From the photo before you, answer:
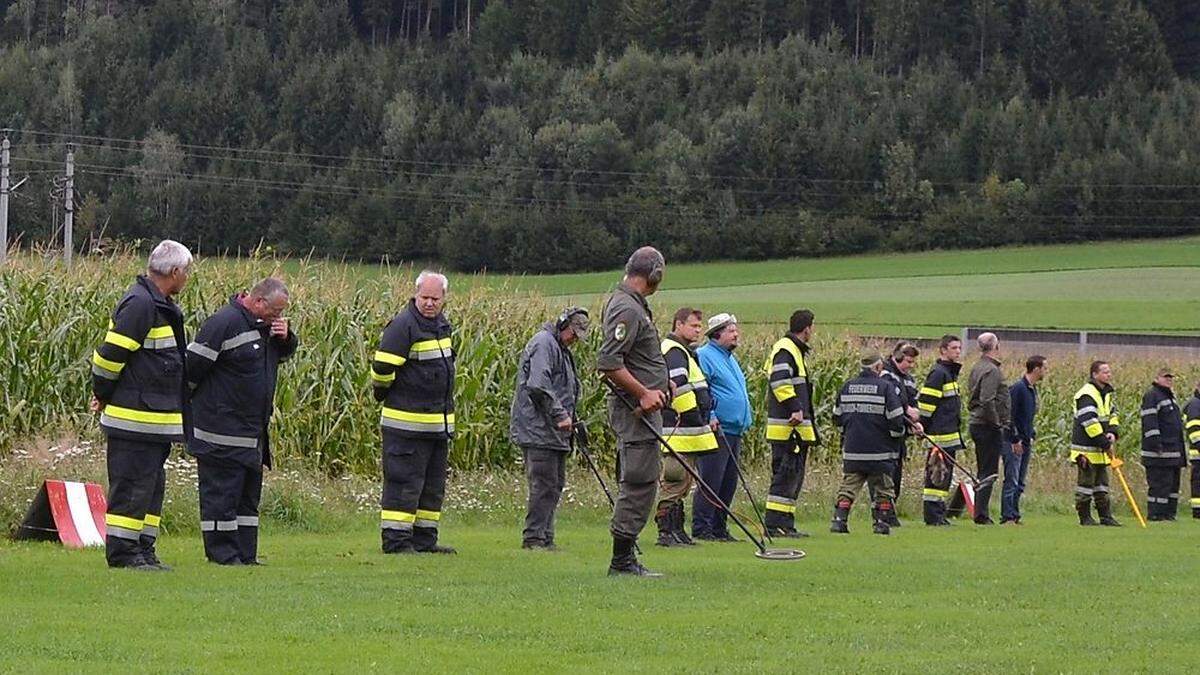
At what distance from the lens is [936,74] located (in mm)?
101562

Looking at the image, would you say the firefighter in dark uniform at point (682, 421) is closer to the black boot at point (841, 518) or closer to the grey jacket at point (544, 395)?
the grey jacket at point (544, 395)

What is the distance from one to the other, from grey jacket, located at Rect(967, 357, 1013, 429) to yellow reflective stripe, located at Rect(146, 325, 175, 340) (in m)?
11.7

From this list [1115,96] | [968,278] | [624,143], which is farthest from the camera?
[1115,96]

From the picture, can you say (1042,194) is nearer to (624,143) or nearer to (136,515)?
(624,143)

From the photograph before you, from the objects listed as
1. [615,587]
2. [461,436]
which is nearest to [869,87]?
[461,436]

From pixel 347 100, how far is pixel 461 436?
77741 millimetres

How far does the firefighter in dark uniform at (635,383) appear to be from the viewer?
12188 mm

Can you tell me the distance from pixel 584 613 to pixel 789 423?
792 centimetres

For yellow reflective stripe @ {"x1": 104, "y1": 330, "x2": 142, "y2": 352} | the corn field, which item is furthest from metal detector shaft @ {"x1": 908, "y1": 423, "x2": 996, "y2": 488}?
yellow reflective stripe @ {"x1": 104, "y1": 330, "x2": 142, "y2": 352}

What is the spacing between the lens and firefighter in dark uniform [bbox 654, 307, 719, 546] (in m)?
15.6

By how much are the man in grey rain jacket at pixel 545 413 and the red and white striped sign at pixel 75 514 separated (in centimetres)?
342

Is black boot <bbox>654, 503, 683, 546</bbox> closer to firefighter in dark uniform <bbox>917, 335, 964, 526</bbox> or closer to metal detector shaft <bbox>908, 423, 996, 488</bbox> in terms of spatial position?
metal detector shaft <bbox>908, 423, 996, 488</bbox>

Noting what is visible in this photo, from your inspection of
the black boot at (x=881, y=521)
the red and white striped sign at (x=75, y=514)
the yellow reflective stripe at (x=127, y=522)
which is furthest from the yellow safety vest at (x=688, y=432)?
the yellow reflective stripe at (x=127, y=522)

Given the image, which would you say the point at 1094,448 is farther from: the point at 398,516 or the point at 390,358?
the point at 390,358
